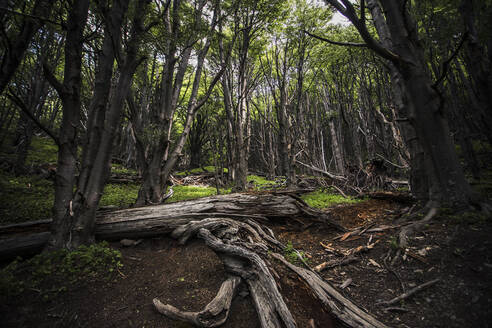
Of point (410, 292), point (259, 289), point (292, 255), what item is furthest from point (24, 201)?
point (410, 292)

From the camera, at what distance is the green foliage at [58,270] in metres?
2.06

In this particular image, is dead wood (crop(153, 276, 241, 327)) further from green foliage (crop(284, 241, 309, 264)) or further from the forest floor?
green foliage (crop(284, 241, 309, 264))

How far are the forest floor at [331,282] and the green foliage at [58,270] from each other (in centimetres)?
7

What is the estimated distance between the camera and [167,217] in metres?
3.57

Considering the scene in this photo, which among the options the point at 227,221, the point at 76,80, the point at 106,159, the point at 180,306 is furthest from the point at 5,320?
the point at 76,80

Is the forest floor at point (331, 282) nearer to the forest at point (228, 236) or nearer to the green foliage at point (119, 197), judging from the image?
the forest at point (228, 236)

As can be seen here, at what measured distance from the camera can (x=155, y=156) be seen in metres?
5.23

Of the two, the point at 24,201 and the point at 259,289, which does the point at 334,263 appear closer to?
the point at 259,289

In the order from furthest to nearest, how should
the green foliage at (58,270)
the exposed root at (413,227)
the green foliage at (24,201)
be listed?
the green foliage at (24,201) < the exposed root at (413,227) < the green foliage at (58,270)

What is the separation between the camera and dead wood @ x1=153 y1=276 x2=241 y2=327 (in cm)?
175

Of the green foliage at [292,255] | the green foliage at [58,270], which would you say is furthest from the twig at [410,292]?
the green foliage at [58,270]

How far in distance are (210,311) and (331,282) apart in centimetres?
154

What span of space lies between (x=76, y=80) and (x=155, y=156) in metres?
2.62

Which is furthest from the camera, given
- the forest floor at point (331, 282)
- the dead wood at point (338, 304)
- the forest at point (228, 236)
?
the forest at point (228, 236)
